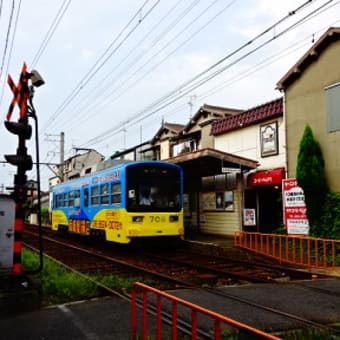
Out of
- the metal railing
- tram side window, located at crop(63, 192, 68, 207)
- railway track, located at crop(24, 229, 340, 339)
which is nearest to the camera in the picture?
railway track, located at crop(24, 229, 340, 339)

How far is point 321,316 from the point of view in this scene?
24.3ft

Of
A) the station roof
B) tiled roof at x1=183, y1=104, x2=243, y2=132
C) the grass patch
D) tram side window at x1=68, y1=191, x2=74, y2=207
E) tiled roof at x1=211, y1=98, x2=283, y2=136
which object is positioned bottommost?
the grass patch

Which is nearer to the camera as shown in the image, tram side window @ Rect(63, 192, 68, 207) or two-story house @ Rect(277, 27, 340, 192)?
two-story house @ Rect(277, 27, 340, 192)

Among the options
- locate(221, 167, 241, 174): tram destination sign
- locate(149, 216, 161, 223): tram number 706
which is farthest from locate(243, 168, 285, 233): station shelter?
locate(149, 216, 161, 223): tram number 706

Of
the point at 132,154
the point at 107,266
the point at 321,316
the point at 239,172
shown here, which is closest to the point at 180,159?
the point at 239,172

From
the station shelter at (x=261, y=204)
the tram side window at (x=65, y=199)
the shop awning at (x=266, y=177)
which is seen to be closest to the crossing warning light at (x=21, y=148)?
the shop awning at (x=266, y=177)

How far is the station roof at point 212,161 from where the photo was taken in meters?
19.6

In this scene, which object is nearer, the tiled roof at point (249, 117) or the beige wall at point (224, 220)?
the tiled roof at point (249, 117)

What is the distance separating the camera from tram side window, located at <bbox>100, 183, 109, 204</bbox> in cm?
1811

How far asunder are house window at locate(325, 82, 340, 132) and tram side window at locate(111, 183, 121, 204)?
24.8 feet

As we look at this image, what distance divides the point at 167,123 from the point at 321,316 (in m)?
25.3

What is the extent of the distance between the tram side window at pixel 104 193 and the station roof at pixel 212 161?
13.2 feet

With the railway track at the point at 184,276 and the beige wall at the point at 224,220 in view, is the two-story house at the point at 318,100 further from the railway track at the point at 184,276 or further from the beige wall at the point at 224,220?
Answer: the railway track at the point at 184,276

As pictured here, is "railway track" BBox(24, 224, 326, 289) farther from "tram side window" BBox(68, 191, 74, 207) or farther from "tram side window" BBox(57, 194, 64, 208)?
"tram side window" BBox(57, 194, 64, 208)
